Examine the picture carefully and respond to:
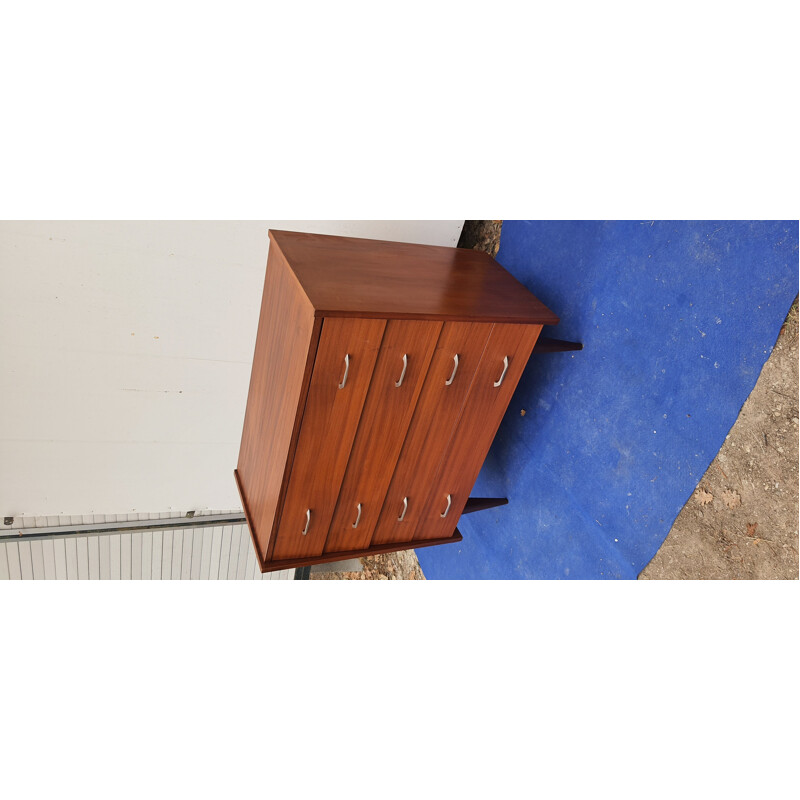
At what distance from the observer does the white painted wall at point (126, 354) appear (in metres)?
2.43

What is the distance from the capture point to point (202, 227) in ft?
8.11

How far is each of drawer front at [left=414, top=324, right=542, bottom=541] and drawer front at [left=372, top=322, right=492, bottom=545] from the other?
0.12 feet

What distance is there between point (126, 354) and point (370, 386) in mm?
1344

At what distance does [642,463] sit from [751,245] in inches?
31.7

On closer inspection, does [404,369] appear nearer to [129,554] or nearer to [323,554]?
[323,554]

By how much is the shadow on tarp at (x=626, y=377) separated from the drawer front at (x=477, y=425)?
0.95 feet

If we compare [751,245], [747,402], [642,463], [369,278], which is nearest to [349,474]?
[369,278]

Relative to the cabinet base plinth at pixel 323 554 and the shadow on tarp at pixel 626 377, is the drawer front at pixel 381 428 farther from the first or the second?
the shadow on tarp at pixel 626 377

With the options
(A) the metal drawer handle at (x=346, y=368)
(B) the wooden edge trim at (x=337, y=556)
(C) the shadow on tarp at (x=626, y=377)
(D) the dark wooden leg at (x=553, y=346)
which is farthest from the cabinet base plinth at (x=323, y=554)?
(D) the dark wooden leg at (x=553, y=346)

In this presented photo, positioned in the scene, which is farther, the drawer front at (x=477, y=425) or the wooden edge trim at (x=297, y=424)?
the drawer front at (x=477, y=425)

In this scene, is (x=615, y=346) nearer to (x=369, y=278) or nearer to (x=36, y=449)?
(x=369, y=278)

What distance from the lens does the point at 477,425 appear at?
2.40 m

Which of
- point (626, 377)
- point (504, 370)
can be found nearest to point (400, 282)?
point (504, 370)

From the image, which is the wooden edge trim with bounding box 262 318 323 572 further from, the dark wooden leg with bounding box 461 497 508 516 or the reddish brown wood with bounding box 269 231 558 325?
the dark wooden leg with bounding box 461 497 508 516
